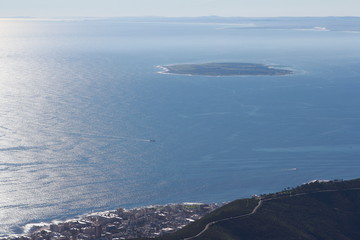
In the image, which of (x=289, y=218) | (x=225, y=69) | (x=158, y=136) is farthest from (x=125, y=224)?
(x=225, y=69)

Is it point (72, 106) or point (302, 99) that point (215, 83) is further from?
point (72, 106)

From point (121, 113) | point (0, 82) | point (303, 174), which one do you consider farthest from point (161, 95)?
point (303, 174)

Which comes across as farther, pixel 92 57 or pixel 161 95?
pixel 92 57

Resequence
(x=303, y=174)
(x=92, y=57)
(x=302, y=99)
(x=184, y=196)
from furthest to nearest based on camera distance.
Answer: (x=92, y=57) → (x=302, y=99) → (x=303, y=174) → (x=184, y=196)

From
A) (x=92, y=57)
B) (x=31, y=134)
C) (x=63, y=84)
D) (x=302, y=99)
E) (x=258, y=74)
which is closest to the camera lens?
(x=31, y=134)

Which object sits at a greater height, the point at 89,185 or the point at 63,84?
the point at 63,84

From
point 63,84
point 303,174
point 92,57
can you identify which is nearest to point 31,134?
point 303,174

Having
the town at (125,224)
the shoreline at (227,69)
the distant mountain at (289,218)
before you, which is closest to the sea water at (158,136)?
the town at (125,224)
